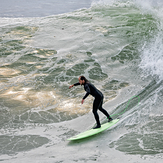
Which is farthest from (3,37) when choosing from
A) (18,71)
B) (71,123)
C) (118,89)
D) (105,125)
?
(105,125)

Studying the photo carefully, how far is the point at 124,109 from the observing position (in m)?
7.66

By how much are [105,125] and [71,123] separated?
127cm

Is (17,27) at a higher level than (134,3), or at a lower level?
lower

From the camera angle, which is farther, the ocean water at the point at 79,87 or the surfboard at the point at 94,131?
the surfboard at the point at 94,131

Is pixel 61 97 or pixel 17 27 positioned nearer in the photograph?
pixel 61 97

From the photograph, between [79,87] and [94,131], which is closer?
[94,131]

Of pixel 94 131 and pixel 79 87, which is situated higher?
pixel 79 87

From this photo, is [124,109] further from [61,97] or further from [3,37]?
[3,37]

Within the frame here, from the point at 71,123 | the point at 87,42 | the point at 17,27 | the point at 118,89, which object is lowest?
the point at 71,123

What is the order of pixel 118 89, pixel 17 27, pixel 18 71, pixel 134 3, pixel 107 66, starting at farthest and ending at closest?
pixel 134 3, pixel 17 27, pixel 107 66, pixel 18 71, pixel 118 89

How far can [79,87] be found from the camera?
9.76 metres

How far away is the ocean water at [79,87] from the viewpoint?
5508mm

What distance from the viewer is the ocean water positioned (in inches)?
217

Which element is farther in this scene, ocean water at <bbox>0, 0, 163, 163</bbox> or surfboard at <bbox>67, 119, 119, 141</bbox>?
surfboard at <bbox>67, 119, 119, 141</bbox>
